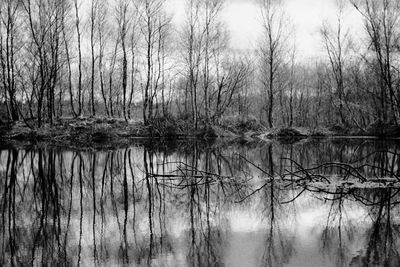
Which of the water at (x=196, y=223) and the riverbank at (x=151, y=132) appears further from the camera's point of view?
the riverbank at (x=151, y=132)

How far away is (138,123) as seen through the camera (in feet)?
108

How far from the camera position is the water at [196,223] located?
4.27 m

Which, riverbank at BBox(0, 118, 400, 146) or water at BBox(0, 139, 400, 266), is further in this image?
riverbank at BBox(0, 118, 400, 146)

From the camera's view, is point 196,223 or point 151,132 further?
point 151,132

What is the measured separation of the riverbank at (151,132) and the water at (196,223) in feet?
62.0

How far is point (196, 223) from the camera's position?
569cm

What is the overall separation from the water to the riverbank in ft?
62.0

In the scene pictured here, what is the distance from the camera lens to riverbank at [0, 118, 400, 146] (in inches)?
1123

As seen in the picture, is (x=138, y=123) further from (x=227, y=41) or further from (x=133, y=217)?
(x=133, y=217)

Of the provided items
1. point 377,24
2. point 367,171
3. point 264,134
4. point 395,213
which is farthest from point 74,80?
point 395,213

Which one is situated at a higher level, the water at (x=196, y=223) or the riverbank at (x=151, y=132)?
the riverbank at (x=151, y=132)

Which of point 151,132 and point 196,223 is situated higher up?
point 151,132

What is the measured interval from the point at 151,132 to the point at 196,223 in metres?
26.0

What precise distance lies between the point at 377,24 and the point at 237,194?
26249mm
